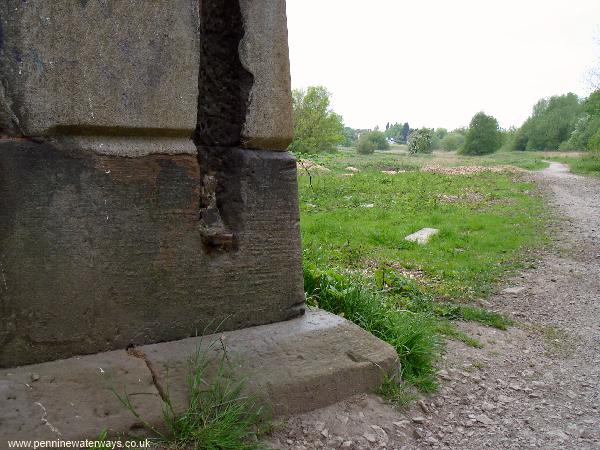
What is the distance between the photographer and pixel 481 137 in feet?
222

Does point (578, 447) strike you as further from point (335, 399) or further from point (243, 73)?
point (243, 73)

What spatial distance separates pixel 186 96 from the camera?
101 inches

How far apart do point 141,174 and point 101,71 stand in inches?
17.6

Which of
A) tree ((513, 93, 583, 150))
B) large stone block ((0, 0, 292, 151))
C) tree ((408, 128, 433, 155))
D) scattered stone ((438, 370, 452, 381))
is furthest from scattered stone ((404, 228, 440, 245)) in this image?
tree ((408, 128, 433, 155))

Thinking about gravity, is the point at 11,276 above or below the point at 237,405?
above

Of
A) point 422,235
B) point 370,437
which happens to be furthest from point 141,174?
point 422,235

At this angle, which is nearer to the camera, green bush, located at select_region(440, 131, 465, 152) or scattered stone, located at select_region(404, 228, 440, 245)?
scattered stone, located at select_region(404, 228, 440, 245)

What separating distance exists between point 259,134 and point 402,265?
14.8 ft

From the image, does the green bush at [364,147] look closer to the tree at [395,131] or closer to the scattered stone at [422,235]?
the tree at [395,131]

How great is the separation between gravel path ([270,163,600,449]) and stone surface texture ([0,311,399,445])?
15cm

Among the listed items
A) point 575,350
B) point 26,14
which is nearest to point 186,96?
point 26,14

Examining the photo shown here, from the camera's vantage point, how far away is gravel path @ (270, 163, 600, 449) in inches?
106

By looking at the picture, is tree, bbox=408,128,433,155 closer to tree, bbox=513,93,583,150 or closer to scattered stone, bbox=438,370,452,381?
tree, bbox=513,93,583,150

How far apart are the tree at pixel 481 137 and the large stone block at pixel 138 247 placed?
68.0m
